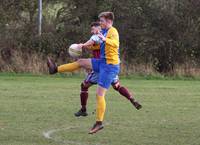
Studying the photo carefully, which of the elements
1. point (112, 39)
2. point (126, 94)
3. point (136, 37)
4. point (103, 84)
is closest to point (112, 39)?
point (112, 39)

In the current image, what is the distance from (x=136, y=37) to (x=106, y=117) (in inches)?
668

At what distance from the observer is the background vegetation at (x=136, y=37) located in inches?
1157

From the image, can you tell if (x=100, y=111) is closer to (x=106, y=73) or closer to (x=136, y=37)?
(x=106, y=73)

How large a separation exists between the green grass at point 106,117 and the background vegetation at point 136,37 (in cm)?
699

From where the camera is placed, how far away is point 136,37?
30109 mm

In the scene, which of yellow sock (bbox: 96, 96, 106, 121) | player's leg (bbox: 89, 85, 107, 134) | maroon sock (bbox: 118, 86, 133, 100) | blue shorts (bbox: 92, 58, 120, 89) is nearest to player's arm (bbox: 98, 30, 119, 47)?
blue shorts (bbox: 92, 58, 120, 89)

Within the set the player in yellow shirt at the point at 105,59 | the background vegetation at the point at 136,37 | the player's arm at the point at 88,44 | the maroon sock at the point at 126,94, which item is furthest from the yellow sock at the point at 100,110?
the background vegetation at the point at 136,37

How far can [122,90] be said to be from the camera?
12102 mm

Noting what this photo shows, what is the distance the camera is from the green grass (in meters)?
10.3

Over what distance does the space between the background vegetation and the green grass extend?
699 centimetres

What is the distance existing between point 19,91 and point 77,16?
40.3 feet

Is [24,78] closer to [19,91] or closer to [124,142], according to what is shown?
[19,91]

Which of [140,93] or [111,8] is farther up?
[111,8]

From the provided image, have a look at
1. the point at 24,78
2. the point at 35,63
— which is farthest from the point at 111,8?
the point at 24,78
